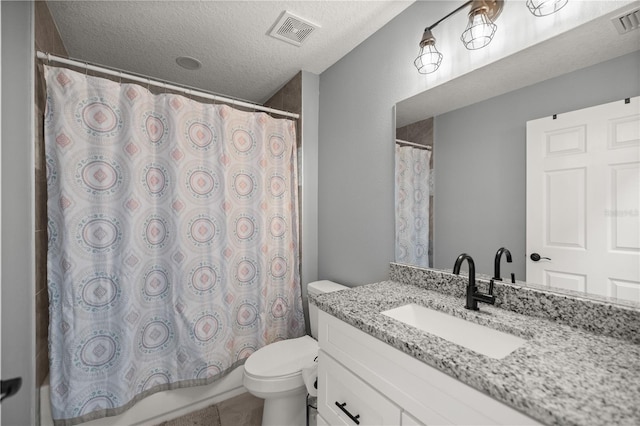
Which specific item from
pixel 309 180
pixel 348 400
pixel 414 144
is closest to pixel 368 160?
pixel 414 144

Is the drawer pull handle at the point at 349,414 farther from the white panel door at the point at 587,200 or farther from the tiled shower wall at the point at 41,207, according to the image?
the tiled shower wall at the point at 41,207

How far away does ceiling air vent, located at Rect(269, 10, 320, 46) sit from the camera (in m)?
1.56

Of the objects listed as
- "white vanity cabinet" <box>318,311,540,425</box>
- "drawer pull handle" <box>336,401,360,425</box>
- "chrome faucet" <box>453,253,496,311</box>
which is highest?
"chrome faucet" <box>453,253,496,311</box>

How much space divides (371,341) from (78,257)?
149cm

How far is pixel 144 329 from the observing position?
1560mm

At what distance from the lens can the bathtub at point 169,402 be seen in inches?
54.0

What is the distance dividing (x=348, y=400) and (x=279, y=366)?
2.07ft

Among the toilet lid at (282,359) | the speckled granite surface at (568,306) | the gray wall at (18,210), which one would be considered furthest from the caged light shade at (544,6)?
the gray wall at (18,210)

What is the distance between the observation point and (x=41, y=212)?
1.38 metres

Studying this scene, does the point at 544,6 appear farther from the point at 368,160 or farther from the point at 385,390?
the point at 385,390

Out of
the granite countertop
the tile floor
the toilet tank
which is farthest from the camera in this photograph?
the toilet tank

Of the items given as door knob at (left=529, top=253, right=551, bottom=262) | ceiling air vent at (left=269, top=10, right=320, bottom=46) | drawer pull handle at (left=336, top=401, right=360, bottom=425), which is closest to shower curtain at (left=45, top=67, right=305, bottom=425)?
ceiling air vent at (left=269, top=10, right=320, bottom=46)

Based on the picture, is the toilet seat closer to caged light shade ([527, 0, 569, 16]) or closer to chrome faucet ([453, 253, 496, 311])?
chrome faucet ([453, 253, 496, 311])

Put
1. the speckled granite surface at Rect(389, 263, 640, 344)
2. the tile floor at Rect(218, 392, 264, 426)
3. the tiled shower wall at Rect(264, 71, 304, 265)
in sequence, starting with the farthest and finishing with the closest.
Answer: the tiled shower wall at Rect(264, 71, 304, 265)
the tile floor at Rect(218, 392, 264, 426)
the speckled granite surface at Rect(389, 263, 640, 344)
